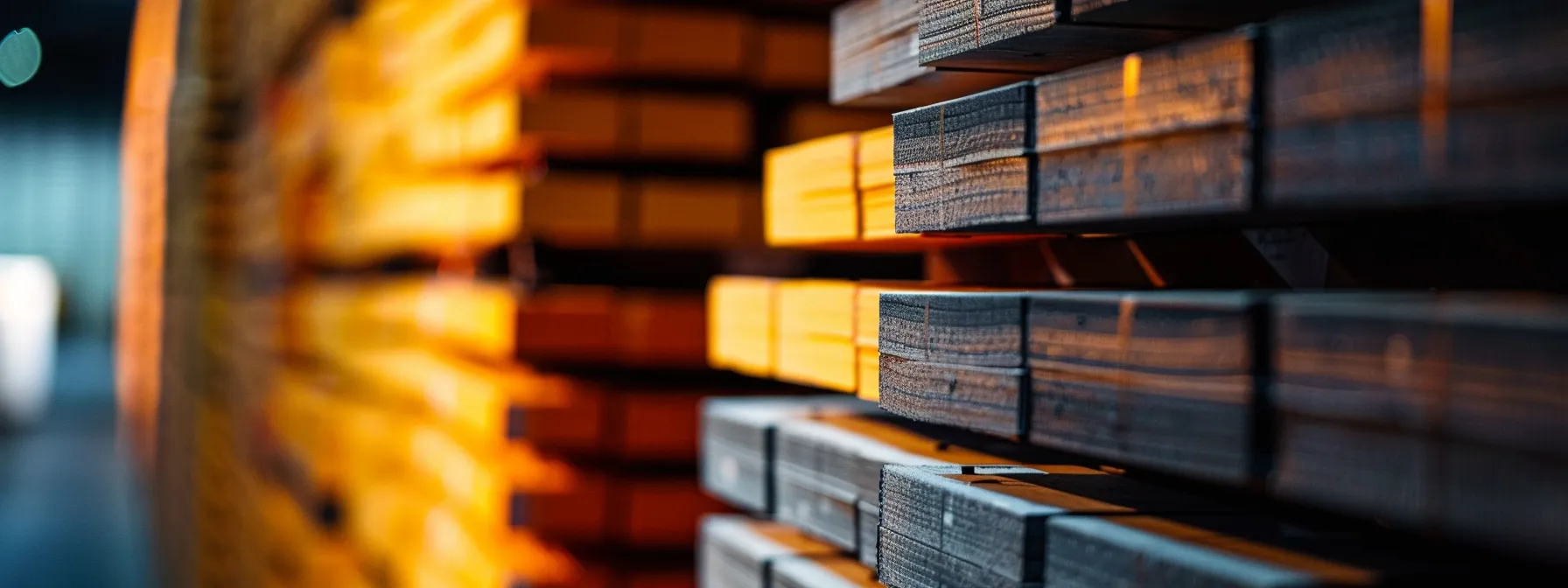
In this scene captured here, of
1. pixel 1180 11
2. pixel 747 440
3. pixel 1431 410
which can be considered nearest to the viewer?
pixel 1431 410

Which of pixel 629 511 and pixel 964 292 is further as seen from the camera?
pixel 629 511

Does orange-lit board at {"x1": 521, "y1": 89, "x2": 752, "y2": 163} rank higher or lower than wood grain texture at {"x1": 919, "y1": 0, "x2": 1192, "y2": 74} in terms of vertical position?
higher

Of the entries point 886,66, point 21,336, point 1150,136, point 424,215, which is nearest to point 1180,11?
point 1150,136

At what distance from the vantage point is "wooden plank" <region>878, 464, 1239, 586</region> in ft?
3.85

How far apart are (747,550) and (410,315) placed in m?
2.71

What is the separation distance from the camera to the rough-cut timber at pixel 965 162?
1.23 m

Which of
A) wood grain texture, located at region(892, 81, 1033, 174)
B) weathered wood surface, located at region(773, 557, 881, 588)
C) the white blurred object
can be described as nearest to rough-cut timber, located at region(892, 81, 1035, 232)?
wood grain texture, located at region(892, 81, 1033, 174)

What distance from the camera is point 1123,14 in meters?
1.17

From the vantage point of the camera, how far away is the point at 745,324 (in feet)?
6.86

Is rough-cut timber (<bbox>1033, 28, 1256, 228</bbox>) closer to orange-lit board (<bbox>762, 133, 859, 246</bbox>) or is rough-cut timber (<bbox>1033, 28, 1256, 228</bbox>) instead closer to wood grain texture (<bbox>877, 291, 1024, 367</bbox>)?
wood grain texture (<bbox>877, 291, 1024, 367</bbox>)

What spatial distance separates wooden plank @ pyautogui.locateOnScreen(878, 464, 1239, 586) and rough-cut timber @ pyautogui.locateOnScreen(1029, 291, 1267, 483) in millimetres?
55

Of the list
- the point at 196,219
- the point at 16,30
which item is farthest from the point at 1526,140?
the point at 16,30

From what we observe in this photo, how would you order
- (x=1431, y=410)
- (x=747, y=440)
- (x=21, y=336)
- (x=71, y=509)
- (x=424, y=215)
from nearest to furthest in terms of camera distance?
(x=1431, y=410) → (x=747, y=440) → (x=424, y=215) → (x=71, y=509) → (x=21, y=336)

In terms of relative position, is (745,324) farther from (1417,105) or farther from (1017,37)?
(1417,105)
